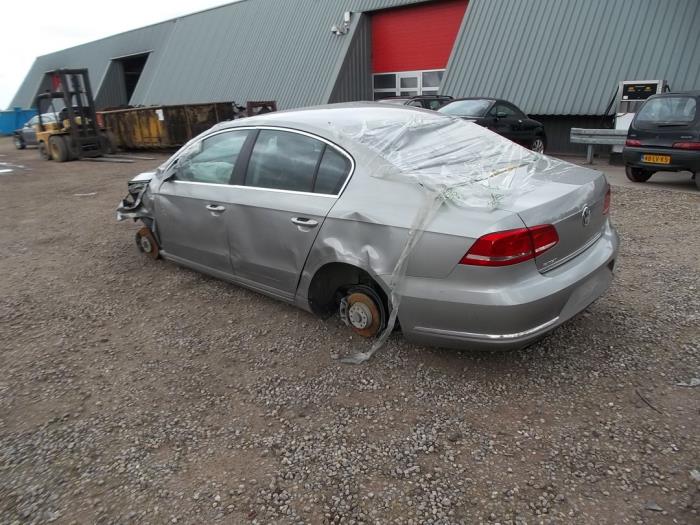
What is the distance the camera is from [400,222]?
9.46 ft

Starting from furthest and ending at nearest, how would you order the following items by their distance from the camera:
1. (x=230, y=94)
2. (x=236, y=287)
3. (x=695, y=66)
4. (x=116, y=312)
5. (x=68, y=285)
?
(x=230, y=94), (x=695, y=66), (x=68, y=285), (x=236, y=287), (x=116, y=312)

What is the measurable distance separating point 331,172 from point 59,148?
15.9 m

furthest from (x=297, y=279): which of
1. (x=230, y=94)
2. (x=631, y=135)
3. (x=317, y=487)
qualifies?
(x=230, y=94)

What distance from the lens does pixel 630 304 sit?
3857mm

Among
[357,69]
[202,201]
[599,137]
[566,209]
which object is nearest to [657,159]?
[599,137]

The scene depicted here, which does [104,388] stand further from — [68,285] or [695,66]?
[695,66]

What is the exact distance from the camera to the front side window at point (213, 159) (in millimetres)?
3986

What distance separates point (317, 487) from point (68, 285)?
12.5ft

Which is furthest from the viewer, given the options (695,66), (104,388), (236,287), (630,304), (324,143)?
(695,66)

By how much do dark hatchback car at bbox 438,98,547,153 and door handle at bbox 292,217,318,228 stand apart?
27.7 feet

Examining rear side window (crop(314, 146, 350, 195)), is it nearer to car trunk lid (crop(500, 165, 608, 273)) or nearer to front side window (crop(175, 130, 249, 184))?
front side window (crop(175, 130, 249, 184))

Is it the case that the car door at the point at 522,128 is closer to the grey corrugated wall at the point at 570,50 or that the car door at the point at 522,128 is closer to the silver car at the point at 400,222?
the grey corrugated wall at the point at 570,50

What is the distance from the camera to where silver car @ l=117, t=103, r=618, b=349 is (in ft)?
8.86

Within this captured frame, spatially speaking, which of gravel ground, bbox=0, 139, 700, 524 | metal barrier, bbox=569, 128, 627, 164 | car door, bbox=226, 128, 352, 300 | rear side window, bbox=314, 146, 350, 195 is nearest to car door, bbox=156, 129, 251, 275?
car door, bbox=226, 128, 352, 300
